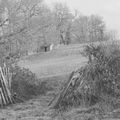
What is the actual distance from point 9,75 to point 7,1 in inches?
269

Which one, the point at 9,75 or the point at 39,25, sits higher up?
the point at 39,25

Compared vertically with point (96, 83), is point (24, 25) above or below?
above

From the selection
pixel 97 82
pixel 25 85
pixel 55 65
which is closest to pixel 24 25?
pixel 55 65

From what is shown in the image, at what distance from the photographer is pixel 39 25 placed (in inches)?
552

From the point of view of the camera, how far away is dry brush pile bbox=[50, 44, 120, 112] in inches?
234

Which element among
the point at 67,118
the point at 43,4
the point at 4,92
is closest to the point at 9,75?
the point at 4,92

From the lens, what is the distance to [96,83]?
605 centimetres

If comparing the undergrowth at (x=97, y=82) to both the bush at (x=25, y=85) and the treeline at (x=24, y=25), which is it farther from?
the treeline at (x=24, y=25)

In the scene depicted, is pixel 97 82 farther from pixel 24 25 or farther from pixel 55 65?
pixel 55 65

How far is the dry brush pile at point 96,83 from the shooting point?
5.94 meters

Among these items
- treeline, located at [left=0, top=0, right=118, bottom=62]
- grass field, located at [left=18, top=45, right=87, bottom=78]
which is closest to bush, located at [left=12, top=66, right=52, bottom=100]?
grass field, located at [left=18, top=45, right=87, bottom=78]

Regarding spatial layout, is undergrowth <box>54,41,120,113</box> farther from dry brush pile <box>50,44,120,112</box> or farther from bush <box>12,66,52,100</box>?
bush <box>12,66,52,100</box>

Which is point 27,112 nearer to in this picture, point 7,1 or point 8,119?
point 8,119

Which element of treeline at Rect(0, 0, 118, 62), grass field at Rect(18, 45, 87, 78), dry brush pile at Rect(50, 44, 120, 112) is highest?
treeline at Rect(0, 0, 118, 62)
